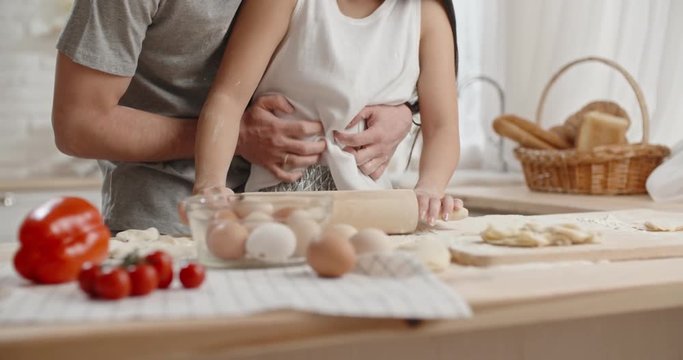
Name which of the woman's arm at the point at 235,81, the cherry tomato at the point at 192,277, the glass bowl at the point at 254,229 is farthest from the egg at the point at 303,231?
the woman's arm at the point at 235,81

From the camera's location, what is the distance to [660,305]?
0.76 metres

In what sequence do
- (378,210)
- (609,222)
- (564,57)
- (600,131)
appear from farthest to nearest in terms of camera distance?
(564,57) → (600,131) → (609,222) → (378,210)

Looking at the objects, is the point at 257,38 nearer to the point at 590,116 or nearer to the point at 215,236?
the point at 215,236

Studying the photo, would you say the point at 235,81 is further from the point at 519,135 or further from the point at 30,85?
the point at 30,85

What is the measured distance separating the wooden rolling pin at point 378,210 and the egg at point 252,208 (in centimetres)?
20

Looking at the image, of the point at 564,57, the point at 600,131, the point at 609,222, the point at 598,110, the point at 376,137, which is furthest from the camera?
the point at 564,57

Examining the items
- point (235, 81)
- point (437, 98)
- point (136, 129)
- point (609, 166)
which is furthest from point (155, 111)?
point (609, 166)

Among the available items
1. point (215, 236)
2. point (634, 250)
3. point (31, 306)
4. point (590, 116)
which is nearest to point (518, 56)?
point (590, 116)

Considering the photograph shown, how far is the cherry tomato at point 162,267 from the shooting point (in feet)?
2.24

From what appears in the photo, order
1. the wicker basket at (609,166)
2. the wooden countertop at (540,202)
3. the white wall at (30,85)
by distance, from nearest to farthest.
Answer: the wooden countertop at (540,202), the wicker basket at (609,166), the white wall at (30,85)

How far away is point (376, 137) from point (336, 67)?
13cm

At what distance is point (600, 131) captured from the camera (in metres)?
2.16

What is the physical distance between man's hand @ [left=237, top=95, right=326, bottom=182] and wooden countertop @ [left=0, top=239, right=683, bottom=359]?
535mm

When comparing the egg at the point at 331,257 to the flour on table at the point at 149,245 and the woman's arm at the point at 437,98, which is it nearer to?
the flour on table at the point at 149,245
